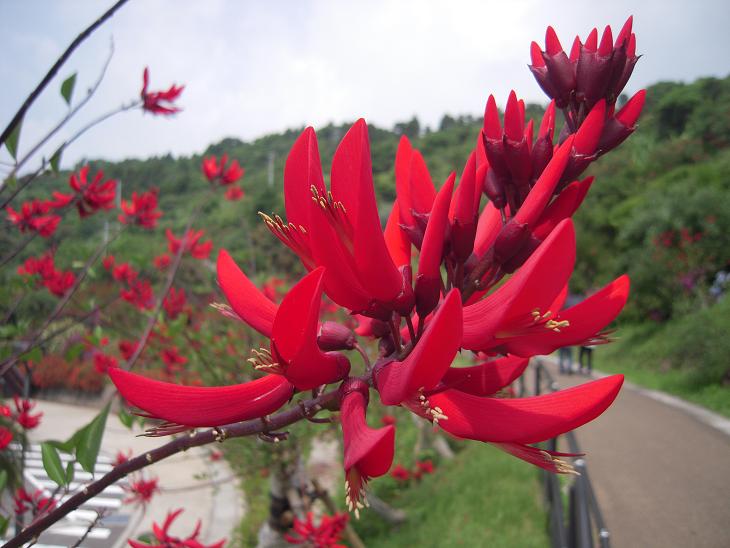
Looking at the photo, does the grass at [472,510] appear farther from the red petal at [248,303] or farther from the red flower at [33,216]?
the red petal at [248,303]

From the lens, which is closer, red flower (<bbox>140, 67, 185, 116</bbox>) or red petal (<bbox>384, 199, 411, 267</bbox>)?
red petal (<bbox>384, 199, 411, 267</bbox>)

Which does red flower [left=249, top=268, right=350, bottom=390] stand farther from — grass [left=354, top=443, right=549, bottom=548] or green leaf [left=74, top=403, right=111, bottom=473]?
grass [left=354, top=443, right=549, bottom=548]

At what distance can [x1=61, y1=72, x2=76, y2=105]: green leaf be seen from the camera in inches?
47.2

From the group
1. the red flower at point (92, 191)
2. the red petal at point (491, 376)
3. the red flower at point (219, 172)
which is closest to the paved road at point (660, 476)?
the red petal at point (491, 376)

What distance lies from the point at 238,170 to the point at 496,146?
2.74 m

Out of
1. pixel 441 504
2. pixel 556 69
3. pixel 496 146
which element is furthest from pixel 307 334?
pixel 441 504

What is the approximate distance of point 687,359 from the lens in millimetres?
7742

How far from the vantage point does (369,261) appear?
52 cm

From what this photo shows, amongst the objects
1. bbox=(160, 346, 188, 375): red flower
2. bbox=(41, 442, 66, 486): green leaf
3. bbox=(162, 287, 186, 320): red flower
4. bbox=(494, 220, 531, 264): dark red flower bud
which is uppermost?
bbox=(494, 220, 531, 264): dark red flower bud

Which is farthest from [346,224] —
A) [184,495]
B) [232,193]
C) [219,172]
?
[184,495]

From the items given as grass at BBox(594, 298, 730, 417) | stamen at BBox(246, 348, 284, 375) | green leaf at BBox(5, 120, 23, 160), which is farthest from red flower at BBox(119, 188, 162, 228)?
grass at BBox(594, 298, 730, 417)

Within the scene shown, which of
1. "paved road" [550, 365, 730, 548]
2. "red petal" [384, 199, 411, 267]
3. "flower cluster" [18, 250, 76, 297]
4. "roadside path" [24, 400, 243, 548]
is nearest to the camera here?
"red petal" [384, 199, 411, 267]

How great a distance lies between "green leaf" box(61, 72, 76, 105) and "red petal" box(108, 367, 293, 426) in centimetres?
98

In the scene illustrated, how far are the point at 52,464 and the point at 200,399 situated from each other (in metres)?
0.44
